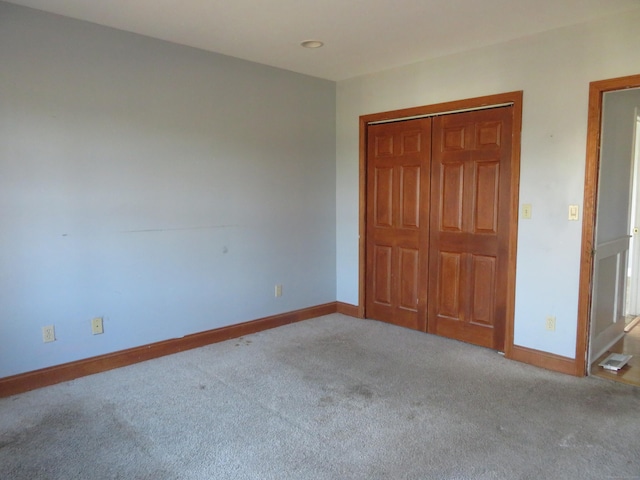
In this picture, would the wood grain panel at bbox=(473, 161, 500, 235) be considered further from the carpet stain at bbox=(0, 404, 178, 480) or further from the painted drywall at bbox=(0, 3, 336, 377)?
the carpet stain at bbox=(0, 404, 178, 480)

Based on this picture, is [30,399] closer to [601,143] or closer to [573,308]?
[573,308]

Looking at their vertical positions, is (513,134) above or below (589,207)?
above

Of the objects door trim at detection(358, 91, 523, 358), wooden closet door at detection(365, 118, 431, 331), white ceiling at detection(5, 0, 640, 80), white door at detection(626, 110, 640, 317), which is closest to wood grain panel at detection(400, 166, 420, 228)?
wooden closet door at detection(365, 118, 431, 331)

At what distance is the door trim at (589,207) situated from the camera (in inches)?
114

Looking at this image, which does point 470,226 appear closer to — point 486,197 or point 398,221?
point 486,197

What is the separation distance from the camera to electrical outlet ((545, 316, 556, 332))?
10.6 ft

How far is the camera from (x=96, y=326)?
3184mm

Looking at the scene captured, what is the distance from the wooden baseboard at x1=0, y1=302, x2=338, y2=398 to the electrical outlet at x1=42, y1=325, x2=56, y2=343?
0.19m

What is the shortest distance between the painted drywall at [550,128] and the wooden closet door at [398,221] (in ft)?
1.96

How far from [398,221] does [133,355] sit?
2560 millimetres

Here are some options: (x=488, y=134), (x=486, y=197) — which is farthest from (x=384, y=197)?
(x=488, y=134)

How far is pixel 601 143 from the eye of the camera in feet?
9.82

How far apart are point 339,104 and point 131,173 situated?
2.29m

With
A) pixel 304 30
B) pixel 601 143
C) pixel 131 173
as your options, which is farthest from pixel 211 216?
pixel 601 143
